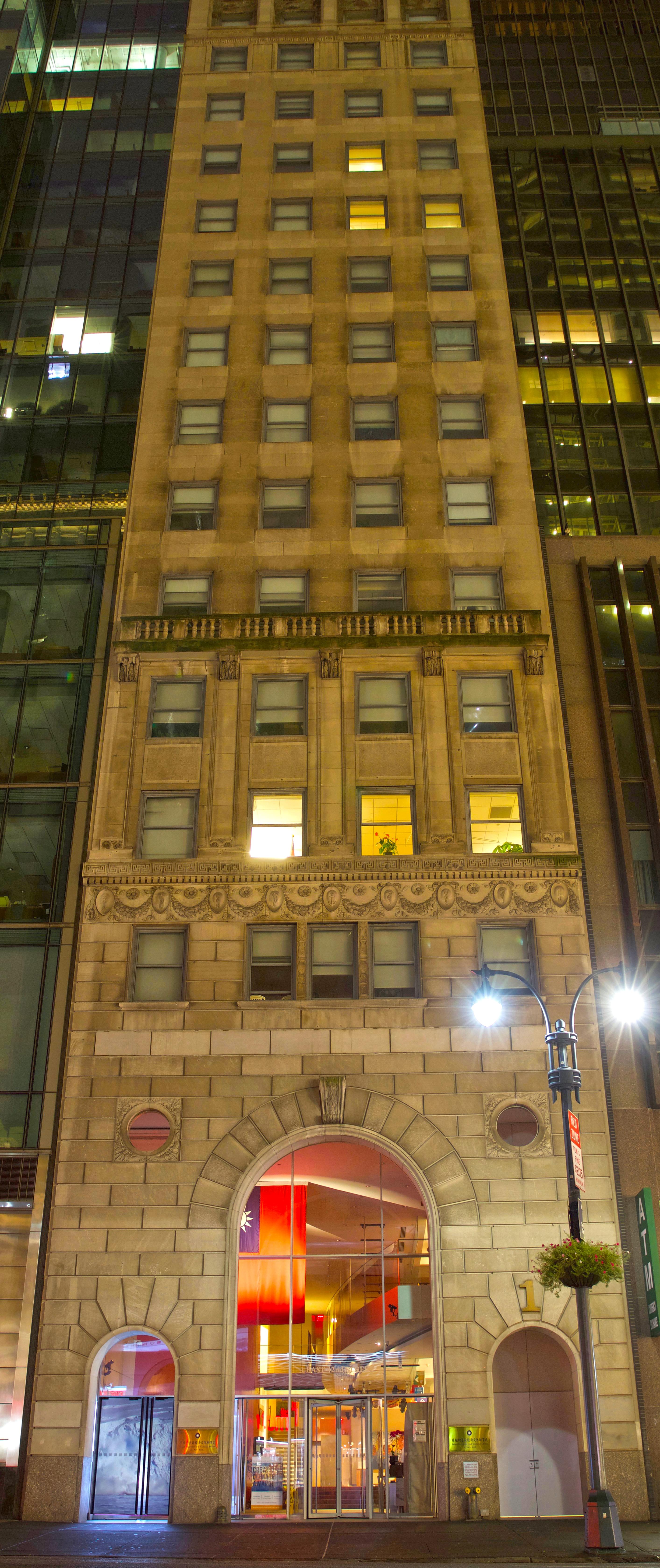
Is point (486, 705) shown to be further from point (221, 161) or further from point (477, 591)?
point (221, 161)

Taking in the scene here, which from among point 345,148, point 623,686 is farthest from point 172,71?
point 623,686

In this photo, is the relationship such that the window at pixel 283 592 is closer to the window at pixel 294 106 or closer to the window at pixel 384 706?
the window at pixel 384 706

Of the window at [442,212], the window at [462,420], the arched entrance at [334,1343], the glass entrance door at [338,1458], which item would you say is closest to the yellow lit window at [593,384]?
the window at [462,420]

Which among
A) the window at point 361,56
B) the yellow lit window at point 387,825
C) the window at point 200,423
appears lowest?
the yellow lit window at point 387,825

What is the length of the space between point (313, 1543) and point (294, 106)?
4759cm

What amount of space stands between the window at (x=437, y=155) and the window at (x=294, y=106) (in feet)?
15.5

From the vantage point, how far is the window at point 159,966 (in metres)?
28.7

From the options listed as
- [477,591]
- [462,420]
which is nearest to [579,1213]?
[477,591]

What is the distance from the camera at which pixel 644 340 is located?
42.1 metres

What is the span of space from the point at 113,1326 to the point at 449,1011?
10.4 m

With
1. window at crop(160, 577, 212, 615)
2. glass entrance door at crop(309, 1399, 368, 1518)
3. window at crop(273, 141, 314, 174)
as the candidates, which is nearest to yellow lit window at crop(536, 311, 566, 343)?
window at crop(273, 141, 314, 174)

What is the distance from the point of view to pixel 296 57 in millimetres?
46906

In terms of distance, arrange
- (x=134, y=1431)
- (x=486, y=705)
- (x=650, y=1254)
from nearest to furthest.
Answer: (x=134, y=1431) < (x=650, y=1254) < (x=486, y=705)

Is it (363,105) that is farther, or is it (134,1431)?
(363,105)
